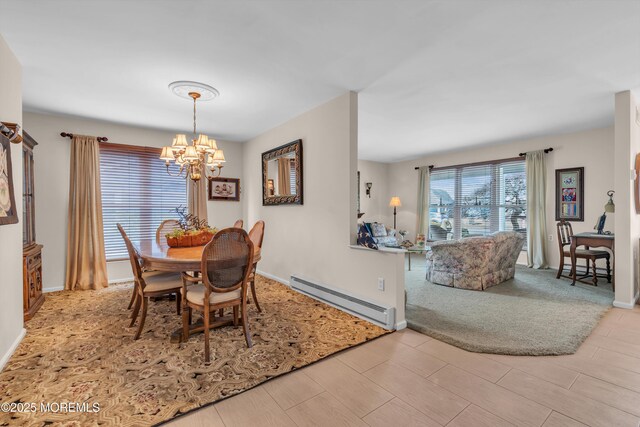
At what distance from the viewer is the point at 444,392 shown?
6.19 ft

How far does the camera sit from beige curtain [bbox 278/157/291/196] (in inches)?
173

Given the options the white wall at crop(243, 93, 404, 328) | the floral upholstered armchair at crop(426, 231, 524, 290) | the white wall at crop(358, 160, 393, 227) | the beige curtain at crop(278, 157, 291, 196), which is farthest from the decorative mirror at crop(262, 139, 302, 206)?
the white wall at crop(358, 160, 393, 227)

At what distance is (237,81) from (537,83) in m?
3.09

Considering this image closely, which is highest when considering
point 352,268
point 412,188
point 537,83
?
point 537,83

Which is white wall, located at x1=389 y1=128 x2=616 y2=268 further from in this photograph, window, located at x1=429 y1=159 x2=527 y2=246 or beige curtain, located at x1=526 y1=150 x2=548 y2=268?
window, located at x1=429 y1=159 x2=527 y2=246

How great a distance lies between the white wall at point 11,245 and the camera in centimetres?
222

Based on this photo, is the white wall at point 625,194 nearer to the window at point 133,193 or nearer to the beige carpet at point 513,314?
the beige carpet at point 513,314

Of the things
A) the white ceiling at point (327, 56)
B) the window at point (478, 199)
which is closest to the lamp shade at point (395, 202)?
the window at point (478, 199)

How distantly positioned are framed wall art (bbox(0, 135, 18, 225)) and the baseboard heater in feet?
9.47

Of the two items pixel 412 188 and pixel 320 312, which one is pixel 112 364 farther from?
pixel 412 188

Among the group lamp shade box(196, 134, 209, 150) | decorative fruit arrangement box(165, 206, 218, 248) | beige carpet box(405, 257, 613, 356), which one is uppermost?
lamp shade box(196, 134, 209, 150)

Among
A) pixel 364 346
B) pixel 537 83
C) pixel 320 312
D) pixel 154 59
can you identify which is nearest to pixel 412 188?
pixel 537 83

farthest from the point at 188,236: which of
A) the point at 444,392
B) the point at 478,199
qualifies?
the point at 478,199

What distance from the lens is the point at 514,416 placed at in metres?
1.66
